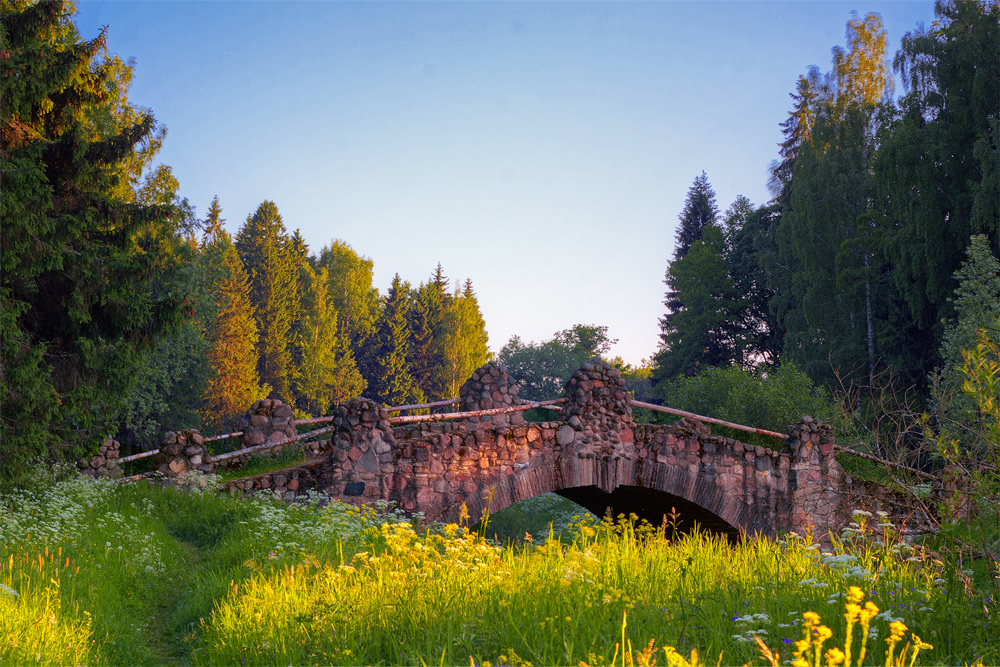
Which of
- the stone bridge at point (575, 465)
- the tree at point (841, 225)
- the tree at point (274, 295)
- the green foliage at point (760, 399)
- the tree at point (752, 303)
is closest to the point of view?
the stone bridge at point (575, 465)

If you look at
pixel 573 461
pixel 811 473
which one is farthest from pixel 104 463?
pixel 811 473

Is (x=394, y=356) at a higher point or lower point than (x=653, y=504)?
higher

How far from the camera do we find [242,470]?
483 inches

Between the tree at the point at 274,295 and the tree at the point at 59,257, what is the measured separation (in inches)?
1127

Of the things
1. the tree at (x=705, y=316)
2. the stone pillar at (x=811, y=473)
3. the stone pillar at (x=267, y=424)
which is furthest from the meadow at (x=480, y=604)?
the tree at (x=705, y=316)

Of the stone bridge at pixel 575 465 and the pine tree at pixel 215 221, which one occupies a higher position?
the pine tree at pixel 215 221

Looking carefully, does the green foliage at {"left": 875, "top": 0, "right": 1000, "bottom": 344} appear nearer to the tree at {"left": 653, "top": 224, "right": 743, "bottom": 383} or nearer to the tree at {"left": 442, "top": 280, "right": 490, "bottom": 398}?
the tree at {"left": 653, "top": 224, "right": 743, "bottom": 383}

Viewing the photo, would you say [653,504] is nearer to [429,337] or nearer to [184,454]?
[184,454]

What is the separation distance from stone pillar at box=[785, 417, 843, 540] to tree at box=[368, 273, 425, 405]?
1364 inches

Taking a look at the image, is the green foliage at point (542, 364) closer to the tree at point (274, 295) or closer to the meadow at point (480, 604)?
the tree at point (274, 295)

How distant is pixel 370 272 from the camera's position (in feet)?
164

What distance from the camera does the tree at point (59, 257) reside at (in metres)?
9.06

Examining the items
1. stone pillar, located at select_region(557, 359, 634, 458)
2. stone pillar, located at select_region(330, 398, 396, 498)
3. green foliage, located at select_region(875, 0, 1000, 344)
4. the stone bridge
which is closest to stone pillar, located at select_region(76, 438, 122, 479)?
the stone bridge

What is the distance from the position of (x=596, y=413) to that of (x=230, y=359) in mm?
25380
